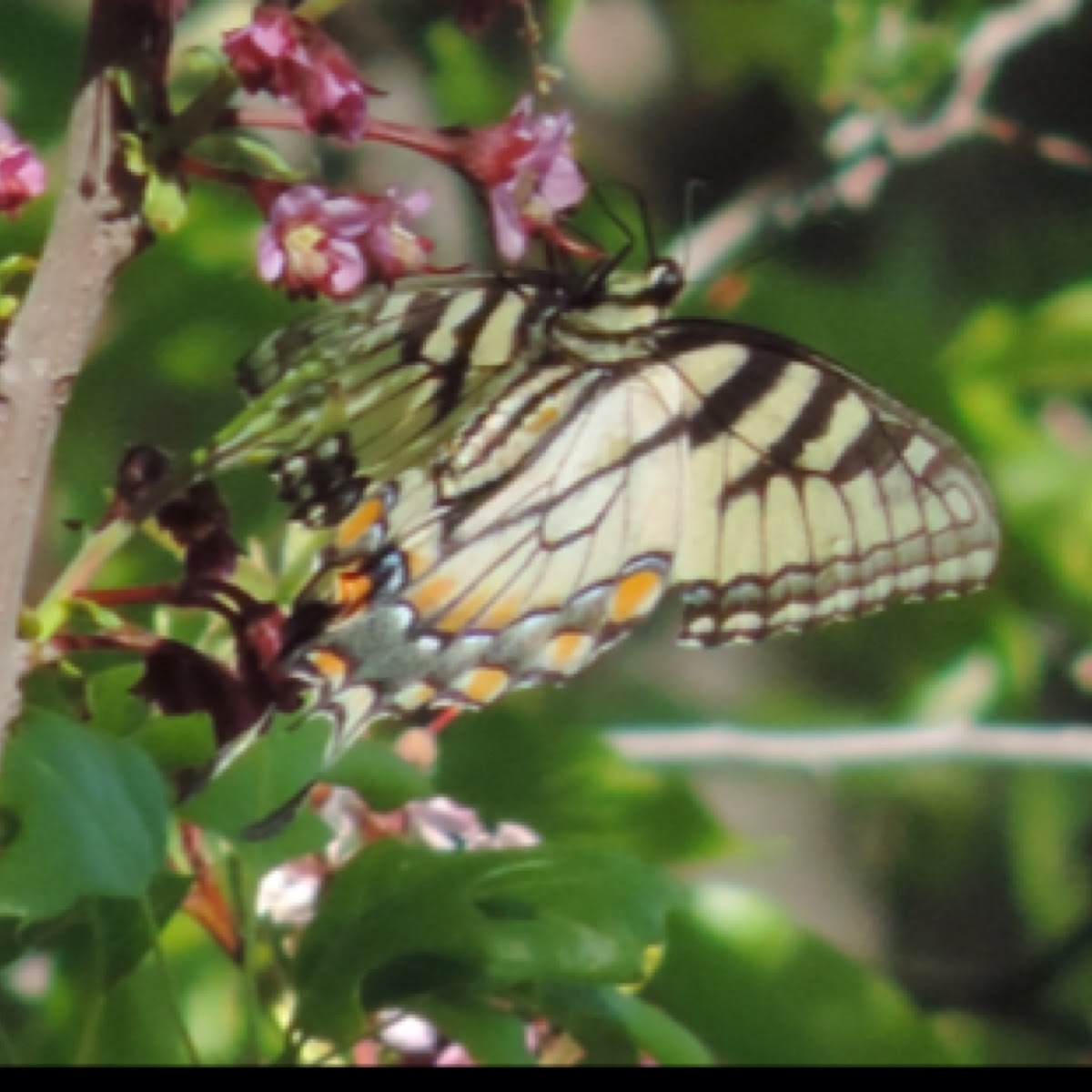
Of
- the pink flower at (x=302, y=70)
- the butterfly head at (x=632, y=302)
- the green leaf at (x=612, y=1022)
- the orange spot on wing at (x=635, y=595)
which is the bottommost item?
the green leaf at (x=612, y=1022)

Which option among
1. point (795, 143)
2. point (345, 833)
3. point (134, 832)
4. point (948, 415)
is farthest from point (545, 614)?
point (795, 143)

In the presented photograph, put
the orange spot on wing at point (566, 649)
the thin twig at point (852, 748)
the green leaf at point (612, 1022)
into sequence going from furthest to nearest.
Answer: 1. the thin twig at point (852, 748)
2. the orange spot on wing at point (566, 649)
3. the green leaf at point (612, 1022)

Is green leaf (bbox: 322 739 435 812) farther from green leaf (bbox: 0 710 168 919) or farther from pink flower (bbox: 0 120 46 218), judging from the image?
pink flower (bbox: 0 120 46 218)

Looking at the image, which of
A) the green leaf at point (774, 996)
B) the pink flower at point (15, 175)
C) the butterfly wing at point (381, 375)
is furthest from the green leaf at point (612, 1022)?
the pink flower at point (15, 175)

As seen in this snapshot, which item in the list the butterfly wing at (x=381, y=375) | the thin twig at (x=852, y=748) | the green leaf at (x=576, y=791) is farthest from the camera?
the thin twig at (x=852, y=748)

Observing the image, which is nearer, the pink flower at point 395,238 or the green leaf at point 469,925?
the pink flower at point 395,238

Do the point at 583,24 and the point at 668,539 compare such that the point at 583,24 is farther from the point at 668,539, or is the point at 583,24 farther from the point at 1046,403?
the point at 668,539

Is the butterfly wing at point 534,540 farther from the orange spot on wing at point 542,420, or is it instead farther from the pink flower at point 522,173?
the pink flower at point 522,173

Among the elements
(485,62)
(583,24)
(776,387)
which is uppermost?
(583,24)
